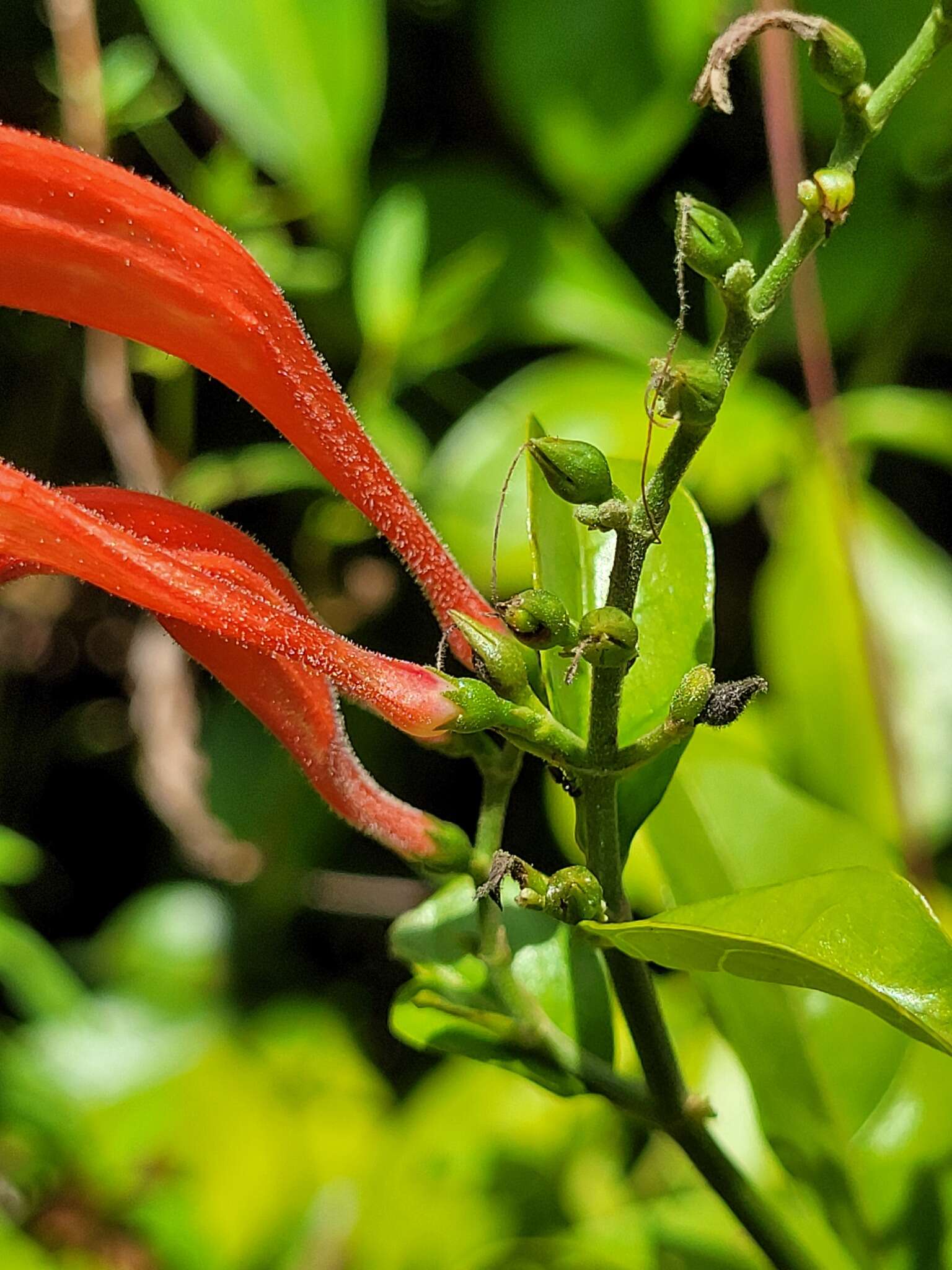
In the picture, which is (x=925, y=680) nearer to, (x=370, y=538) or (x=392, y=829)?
(x=370, y=538)

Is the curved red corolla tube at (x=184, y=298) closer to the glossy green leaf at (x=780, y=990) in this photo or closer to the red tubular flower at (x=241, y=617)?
the red tubular flower at (x=241, y=617)

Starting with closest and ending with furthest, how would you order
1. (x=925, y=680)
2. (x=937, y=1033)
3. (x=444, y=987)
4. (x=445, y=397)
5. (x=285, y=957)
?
(x=937, y=1033)
(x=444, y=987)
(x=925, y=680)
(x=445, y=397)
(x=285, y=957)

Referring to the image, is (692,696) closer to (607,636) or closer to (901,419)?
(607,636)

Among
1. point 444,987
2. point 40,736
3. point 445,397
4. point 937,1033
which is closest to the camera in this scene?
point 937,1033

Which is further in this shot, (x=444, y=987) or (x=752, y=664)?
(x=752, y=664)

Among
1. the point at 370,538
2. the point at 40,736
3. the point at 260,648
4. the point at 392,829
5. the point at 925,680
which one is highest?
the point at 260,648

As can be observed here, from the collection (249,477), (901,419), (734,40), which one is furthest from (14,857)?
(734,40)

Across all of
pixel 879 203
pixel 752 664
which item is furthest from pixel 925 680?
pixel 879 203
